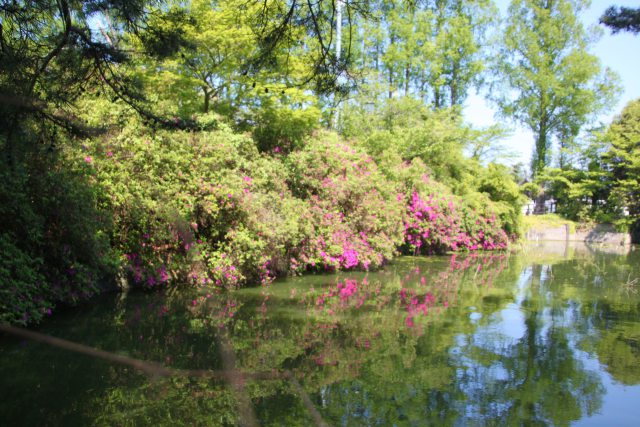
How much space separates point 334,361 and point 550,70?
1156 inches

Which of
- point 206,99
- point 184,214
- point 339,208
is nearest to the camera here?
point 184,214

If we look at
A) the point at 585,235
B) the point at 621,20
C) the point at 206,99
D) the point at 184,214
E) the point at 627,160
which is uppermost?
the point at 627,160

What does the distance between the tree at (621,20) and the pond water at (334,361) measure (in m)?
3.29

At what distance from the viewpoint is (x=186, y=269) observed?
337 inches

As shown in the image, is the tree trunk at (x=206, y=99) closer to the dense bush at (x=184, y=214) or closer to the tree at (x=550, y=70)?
the dense bush at (x=184, y=214)

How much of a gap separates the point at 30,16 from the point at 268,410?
4.67 meters

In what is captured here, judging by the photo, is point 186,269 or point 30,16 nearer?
point 30,16

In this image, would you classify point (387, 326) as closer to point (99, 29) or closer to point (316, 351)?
point (316, 351)

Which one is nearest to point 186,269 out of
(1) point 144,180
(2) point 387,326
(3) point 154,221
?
(3) point 154,221

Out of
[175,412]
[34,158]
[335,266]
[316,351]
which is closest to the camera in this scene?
[175,412]

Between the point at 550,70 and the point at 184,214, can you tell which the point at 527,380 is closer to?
the point at 184,214

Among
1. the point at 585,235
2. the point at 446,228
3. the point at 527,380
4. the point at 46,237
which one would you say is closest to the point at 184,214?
the point at 46,237

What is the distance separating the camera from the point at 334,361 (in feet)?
16.1

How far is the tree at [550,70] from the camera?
28922mm
